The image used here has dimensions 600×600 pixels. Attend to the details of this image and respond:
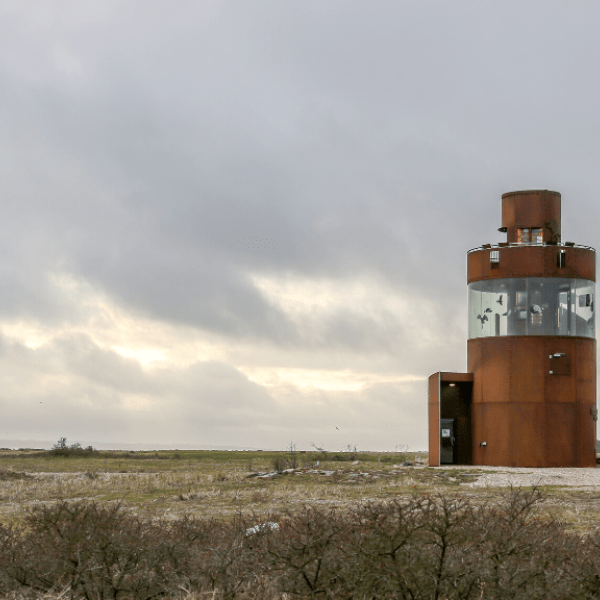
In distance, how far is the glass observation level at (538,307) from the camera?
4062cm

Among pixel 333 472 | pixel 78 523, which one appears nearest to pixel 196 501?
pixel 333 472

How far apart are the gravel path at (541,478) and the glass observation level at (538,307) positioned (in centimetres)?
707

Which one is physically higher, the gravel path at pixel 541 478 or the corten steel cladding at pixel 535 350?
the corten steel cladding at pixel 535 350

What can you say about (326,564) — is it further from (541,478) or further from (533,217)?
(533,217)

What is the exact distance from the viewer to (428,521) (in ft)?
24.9

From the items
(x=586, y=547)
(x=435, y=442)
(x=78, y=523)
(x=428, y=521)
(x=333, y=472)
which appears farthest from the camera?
(x=435, y=442)

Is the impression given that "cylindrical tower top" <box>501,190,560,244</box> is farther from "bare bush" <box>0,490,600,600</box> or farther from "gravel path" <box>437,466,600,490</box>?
"bare bush" <box>0,490,600,600</box>

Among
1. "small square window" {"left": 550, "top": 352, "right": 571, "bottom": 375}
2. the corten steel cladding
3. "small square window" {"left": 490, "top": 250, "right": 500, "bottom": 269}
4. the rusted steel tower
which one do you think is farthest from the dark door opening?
"small square window" {"left": 490, "top": 250, "right": 500, "bottom": 269}

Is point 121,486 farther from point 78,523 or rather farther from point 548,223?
point 548,223

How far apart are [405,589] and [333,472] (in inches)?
1034

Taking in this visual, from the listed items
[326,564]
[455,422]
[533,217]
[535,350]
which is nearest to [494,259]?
Result: [533,217]

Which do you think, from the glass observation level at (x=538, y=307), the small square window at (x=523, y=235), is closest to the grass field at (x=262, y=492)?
the glass observation level at (x=538, y=307)

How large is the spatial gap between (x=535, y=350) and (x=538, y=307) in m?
2.16

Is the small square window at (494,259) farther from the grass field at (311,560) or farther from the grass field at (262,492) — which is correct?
the grass field at (311,560)
